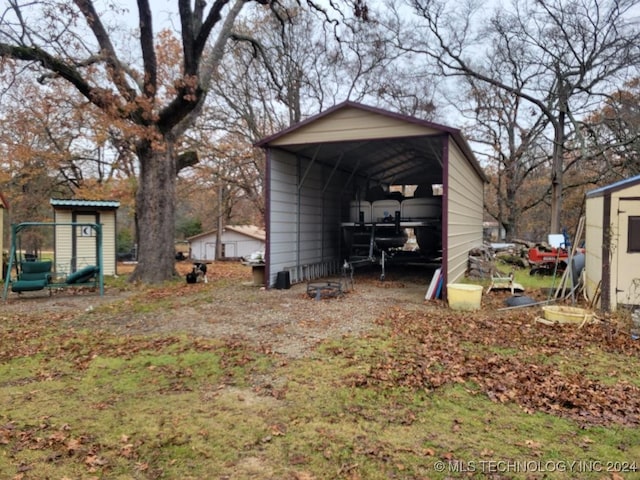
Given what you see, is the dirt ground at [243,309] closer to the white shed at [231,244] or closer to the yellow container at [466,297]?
the yellow container at [466,297]

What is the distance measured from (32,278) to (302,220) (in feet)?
20.9

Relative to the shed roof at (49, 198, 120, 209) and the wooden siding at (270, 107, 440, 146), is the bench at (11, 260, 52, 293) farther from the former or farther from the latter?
the wooden siding at (270, 107, 440, 146)

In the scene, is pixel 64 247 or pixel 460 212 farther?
pixel 64 247

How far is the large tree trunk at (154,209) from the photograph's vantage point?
11.2m

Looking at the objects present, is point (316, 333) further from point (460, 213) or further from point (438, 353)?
point (460, 213)

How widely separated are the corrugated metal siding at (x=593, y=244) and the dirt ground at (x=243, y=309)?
157cm

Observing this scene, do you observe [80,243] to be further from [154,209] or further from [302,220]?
[302,220]

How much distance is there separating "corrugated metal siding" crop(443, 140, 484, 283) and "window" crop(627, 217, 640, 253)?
9.85 ft

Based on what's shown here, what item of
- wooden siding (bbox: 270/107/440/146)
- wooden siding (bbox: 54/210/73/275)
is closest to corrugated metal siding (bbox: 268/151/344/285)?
wooden siding (bbox: 270/107/440/146)

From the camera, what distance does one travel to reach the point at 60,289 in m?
10.4

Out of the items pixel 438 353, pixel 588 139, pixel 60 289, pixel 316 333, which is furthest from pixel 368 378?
pixel 588 139

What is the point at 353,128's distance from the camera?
8.99 meters

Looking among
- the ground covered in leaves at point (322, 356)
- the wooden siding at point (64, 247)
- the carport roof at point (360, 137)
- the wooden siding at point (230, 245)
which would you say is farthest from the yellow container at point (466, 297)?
the wooden siding at point (230, 245)

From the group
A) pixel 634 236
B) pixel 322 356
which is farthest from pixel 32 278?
pixel 634 236
